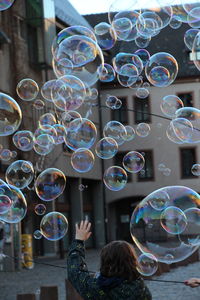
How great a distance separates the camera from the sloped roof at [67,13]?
27.1 meters

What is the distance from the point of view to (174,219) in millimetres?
7023

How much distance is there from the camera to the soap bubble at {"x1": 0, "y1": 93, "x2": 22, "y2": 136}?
388 inches

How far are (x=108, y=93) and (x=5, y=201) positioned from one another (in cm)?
2383

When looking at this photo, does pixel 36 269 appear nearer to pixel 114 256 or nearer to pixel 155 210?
pixel 155 210

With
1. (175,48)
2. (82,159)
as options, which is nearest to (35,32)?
(175,48)

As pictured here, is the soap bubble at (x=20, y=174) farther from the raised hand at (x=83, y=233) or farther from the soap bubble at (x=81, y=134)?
the raised hand at (x=83, y=233)

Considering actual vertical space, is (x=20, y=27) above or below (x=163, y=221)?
above

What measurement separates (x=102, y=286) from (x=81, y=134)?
7432 mm

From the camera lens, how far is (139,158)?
1112cm

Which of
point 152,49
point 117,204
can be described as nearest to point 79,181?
point 117,204

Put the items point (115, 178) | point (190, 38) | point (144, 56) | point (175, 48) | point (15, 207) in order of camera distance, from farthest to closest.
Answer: point (175, 48), point (115, 178), point (144, 56), point (190, 38), point (15, 207)

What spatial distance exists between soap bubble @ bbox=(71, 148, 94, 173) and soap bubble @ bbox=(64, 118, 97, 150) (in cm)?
14

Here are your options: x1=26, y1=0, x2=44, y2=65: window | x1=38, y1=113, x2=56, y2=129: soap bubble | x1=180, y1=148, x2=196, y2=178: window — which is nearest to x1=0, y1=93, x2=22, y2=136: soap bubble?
x1=38, y1=113, x2=56, y2=129: soap bubble

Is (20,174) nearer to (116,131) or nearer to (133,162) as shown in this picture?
(133,162)
